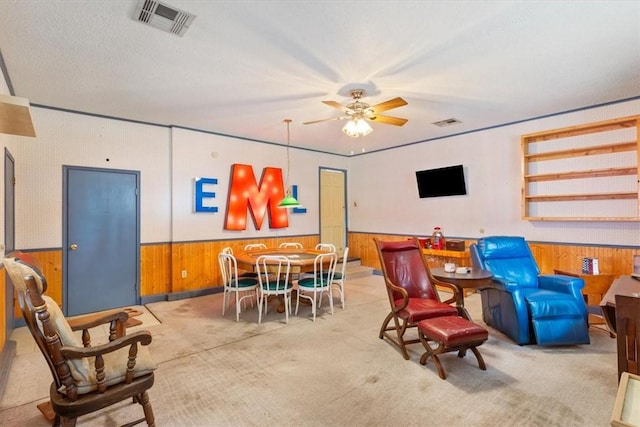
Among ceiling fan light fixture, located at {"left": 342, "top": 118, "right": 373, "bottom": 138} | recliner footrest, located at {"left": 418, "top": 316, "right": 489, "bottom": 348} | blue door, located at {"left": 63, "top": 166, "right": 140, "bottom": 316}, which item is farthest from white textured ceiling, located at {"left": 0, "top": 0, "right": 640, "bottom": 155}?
recliner footrest, located at {"left": 418, "top": 316, "right": 489, "bottom": 348}

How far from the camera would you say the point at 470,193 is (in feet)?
19.1

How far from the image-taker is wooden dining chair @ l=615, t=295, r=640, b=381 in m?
2.14

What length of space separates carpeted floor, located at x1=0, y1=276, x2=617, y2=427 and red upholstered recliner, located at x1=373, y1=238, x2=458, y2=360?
25 cm

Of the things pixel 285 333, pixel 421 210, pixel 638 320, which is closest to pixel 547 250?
→ pixel 421 210

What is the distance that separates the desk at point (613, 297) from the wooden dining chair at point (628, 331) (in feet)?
0.31

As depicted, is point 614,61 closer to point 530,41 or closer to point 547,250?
point 530,41

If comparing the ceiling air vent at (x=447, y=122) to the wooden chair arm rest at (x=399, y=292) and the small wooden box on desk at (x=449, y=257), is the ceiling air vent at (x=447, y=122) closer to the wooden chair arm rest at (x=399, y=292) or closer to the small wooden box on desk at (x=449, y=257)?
the small wooden box on desk at (x=449, y=257)

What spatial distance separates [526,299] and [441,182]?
10.3ft

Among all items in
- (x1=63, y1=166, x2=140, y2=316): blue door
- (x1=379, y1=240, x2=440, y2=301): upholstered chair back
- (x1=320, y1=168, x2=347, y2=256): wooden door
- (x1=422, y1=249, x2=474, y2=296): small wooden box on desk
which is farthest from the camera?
(x1=320, y1=168, x2=347, y2=256): wooden door

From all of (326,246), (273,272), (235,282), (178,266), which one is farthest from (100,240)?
(326,246)

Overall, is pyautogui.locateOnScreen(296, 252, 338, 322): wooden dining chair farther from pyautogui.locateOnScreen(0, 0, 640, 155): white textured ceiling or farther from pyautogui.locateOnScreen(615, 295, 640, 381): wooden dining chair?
pyautogui.locateOnScreen(615, 295, 640, 381): wooden dining chair

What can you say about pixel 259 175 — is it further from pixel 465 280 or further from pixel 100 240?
pixel 465 280

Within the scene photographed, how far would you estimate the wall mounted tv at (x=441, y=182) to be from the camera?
5.84m

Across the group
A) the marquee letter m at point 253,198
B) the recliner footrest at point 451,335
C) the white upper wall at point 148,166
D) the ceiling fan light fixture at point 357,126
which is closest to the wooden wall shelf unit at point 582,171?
the ceiling fan light fixture at point 357,126
